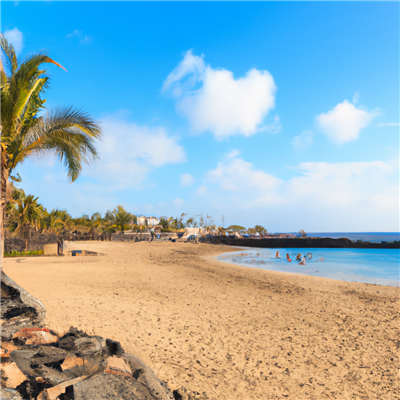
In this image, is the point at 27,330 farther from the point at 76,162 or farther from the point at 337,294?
the point at 337,294

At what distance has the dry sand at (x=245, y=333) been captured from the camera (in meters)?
4.02

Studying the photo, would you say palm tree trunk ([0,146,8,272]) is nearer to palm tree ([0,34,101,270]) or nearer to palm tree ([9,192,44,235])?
palm tree ([0,34,101,270])

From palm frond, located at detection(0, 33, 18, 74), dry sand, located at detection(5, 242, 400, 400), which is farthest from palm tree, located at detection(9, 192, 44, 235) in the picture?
palm frond, located at detection(0, 33, 18, 74)

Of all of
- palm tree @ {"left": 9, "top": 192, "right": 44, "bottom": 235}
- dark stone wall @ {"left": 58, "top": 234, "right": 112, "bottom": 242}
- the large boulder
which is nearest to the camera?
the large boulder

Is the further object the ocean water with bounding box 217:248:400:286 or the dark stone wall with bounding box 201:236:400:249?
the dark stone wall with bounding box 201:236:400:249

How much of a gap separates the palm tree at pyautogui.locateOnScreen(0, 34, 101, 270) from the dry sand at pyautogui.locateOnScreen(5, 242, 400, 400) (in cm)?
313

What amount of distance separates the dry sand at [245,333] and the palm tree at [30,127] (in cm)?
313

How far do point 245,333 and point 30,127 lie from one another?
7885 mm

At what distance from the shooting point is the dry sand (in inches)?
158

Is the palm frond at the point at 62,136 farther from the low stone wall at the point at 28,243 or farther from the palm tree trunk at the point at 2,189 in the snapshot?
the low stone wall at the point at 28,243

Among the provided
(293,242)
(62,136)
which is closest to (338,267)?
(62,136)

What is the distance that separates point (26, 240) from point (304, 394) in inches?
866

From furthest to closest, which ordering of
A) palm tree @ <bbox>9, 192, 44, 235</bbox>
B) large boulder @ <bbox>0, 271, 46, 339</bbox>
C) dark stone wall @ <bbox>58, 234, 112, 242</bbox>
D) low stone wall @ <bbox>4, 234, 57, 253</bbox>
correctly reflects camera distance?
dark stone wall @ <bbox>58, 234, 112, 242</bbox>
palm tree @ <bbox>9, 192, 44, 235</bbox>
low stone wall @ <bbox>4, 234, 57, 253</bbox>
large boulder @ <bbox>0, 271, 46, 339</bbox>

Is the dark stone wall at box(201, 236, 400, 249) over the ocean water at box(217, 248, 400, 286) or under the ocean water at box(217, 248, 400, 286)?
under
